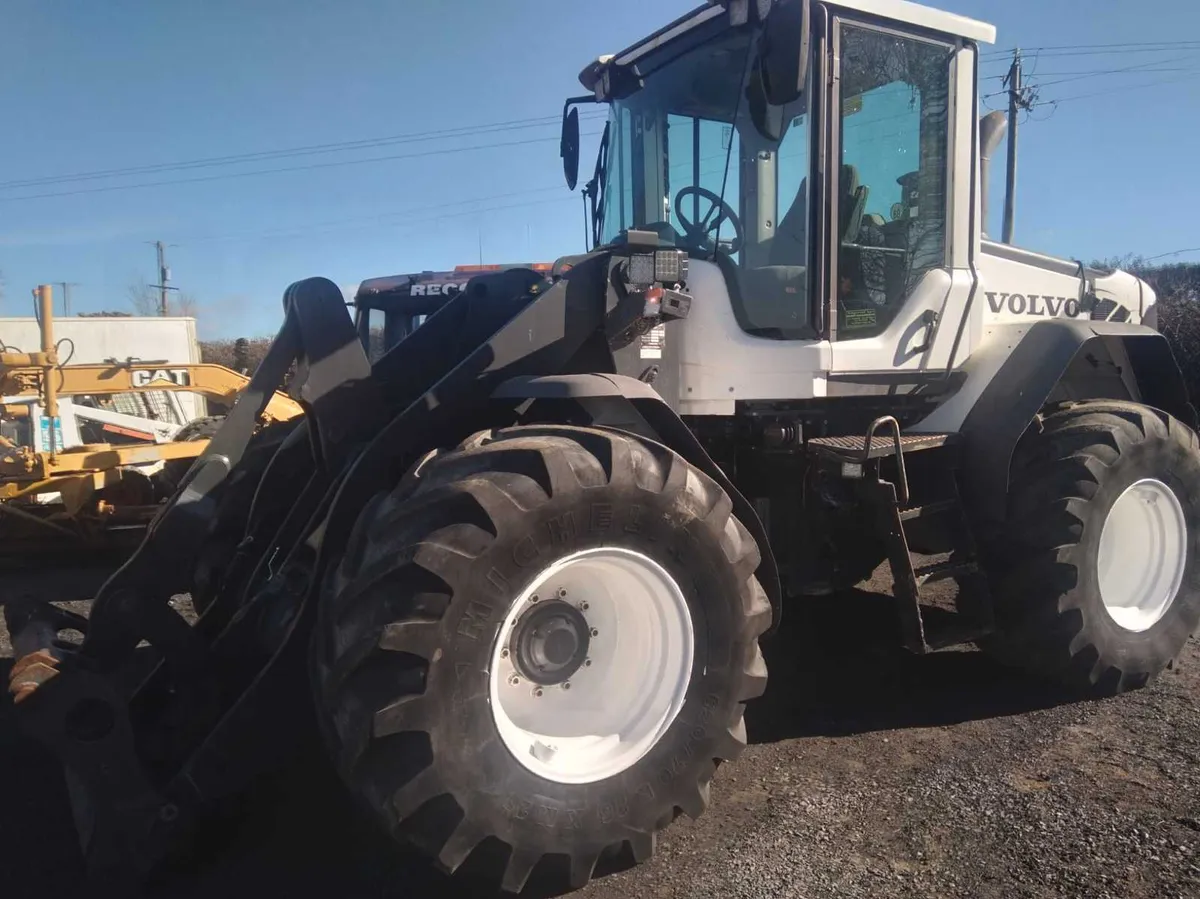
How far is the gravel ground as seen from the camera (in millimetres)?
2871

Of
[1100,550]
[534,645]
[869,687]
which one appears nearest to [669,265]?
[534,645]

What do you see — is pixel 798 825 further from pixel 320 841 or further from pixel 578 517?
pixel 320 841

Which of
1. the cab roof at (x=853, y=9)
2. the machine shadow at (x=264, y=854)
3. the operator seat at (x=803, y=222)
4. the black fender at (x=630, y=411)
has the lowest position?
the machine shadow at (x=264, y=854)

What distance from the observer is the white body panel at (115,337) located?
15.8 meters

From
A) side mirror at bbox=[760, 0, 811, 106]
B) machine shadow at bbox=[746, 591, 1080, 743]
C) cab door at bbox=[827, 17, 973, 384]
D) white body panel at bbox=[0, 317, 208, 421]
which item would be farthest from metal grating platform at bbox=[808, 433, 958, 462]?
white body panel at bbox=[0, 317, 208, 421]

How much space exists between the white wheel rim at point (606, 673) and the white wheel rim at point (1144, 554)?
2.72 metres

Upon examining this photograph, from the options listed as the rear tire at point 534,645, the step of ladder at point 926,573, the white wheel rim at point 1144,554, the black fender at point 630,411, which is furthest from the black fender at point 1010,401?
the rear tire at point 534,645

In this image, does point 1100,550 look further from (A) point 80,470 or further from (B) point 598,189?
(A) point 80,470

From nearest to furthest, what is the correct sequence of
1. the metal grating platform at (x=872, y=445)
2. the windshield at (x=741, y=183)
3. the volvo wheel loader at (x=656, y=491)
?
the volvo wheel loader at (x=656, y=491), the metal grating platform at (x=872, y=445), the windshield at (x=741, y=183)

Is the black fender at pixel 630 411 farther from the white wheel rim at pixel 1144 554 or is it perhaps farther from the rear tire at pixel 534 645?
the white wheel rim at pixel 1144 554

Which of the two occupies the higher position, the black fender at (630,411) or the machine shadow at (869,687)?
the black fender at (630,411)

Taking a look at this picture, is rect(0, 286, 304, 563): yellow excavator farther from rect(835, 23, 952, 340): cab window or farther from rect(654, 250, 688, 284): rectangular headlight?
rect(835, 23, 952, 340): cab window

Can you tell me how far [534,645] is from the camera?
3025 mm

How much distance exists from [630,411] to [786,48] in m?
1.44
